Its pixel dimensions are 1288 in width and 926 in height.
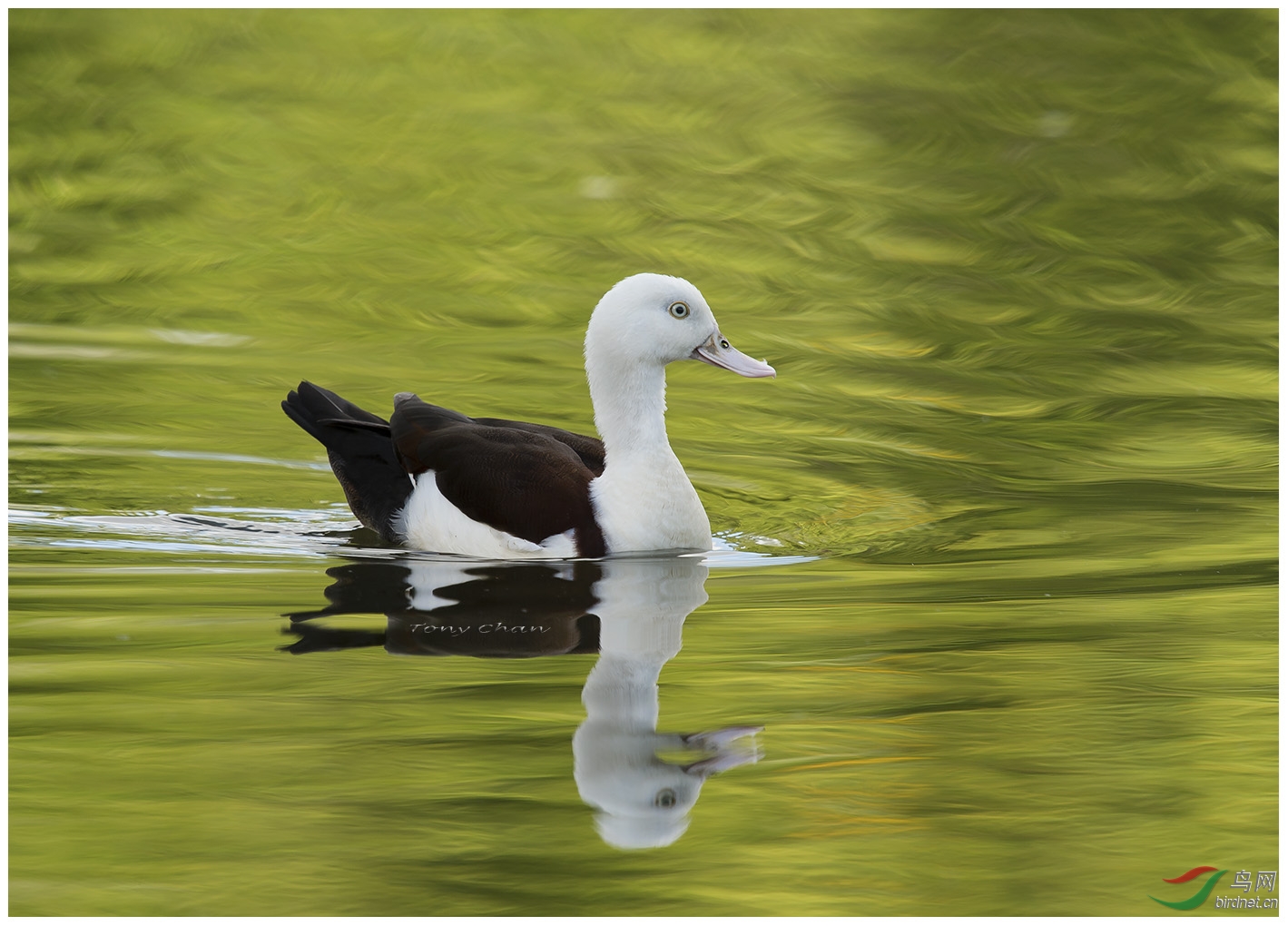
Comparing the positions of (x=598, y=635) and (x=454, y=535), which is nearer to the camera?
(x=598, y=635)

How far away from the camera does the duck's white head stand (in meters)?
8.09

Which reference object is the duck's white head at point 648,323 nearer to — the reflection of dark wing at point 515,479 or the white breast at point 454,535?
the reflection of dark wing at point 515,479

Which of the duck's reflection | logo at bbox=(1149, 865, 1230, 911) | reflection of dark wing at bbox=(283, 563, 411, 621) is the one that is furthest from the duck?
logo at bbox=(1149, 865, 1230, 911)

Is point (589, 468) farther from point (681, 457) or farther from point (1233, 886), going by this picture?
point (1233, 886)

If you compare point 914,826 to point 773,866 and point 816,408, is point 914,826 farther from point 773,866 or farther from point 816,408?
point 816,408

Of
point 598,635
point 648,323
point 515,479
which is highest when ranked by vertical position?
point 648,323

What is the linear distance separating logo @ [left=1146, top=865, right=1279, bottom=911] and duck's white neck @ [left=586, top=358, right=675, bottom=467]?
11.7ft

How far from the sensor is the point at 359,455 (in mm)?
8680

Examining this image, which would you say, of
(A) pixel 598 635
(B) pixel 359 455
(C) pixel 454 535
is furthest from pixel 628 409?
(A) pixel 598 635

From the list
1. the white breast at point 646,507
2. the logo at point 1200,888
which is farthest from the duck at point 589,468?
the logo at point 1200,888

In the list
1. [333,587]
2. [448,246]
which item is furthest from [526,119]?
[333,587]

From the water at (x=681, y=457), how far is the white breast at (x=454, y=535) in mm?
151

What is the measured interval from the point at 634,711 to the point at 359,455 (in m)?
3.02

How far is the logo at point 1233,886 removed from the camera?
197 inches
